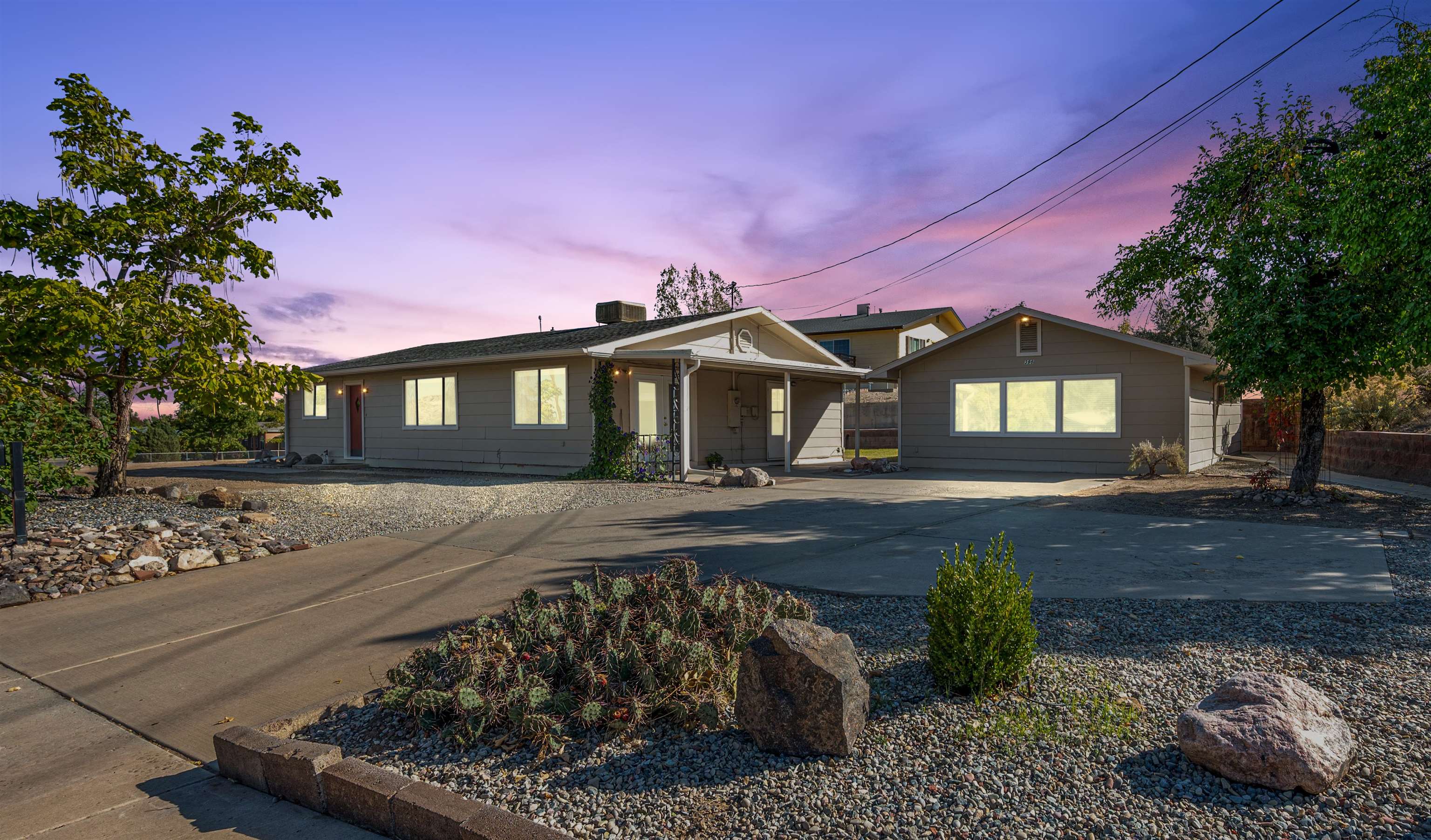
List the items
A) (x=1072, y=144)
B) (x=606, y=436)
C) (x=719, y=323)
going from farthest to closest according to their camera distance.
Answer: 1. (x=719, y=323)
2. (x=1072, y=144)
3. (x=606, y=436)

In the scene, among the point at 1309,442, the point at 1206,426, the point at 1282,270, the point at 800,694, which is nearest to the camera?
the point at 800,694

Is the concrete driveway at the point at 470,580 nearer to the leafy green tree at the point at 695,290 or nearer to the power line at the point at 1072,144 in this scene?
the power line at the point at 1072,144

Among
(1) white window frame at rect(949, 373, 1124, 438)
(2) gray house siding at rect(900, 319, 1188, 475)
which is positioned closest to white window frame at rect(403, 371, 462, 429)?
(2) gray house siding at rect(900, 319, 1188, 475)

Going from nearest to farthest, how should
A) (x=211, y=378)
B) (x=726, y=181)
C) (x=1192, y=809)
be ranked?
(x=1192, y=809) < (x=211, y=378) < (x=726, y=181)

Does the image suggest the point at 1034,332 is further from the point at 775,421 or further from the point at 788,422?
the point at 775,421

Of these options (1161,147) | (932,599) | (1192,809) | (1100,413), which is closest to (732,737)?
(932,599)

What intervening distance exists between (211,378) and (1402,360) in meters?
14.2

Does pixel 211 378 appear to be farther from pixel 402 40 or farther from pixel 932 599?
pixel 932 599

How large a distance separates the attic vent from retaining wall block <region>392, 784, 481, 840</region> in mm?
16293

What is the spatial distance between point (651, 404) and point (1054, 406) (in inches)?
344

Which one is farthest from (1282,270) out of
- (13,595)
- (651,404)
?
(13,595)

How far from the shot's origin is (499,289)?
58.1 feet

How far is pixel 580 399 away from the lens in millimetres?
14773

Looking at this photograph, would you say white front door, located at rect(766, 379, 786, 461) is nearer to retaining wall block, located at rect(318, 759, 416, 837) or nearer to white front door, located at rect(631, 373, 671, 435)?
white front door, located at rect(631, 373, 671, 435)
